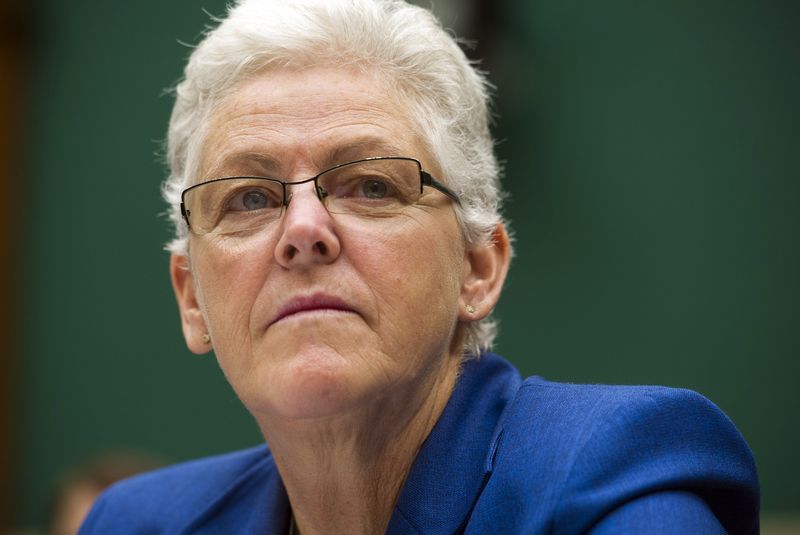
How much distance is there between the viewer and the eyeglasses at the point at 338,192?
5.42ft

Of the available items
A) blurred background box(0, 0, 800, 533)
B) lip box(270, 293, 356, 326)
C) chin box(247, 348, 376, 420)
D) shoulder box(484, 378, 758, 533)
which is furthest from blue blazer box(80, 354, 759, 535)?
blurred background box(0, 0, 800, 533)

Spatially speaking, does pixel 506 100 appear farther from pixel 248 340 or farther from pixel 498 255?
pixel 248 340

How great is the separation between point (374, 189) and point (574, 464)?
62cm

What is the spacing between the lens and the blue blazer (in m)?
1.32

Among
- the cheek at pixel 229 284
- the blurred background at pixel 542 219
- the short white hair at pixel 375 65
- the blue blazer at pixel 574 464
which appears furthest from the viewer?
the blurred background at pixel 542 219

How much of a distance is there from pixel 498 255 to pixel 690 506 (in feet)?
2.36

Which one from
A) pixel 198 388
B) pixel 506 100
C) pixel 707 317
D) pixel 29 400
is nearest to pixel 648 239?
pixel 707 317

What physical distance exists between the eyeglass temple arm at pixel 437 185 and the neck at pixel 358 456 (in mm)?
319

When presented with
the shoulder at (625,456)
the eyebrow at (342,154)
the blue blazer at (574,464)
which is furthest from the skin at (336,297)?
the shoulder at (625,456)

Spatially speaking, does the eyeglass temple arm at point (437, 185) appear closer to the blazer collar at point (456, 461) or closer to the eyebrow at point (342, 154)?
the eyebrow at point (342, 154)

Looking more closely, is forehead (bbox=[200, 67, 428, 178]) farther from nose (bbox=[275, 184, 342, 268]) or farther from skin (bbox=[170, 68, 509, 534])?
nose (bbox=[275, 184, 342, 268])

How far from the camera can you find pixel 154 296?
4.50m

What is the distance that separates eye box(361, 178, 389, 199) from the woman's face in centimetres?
5

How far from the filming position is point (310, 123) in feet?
5.49
